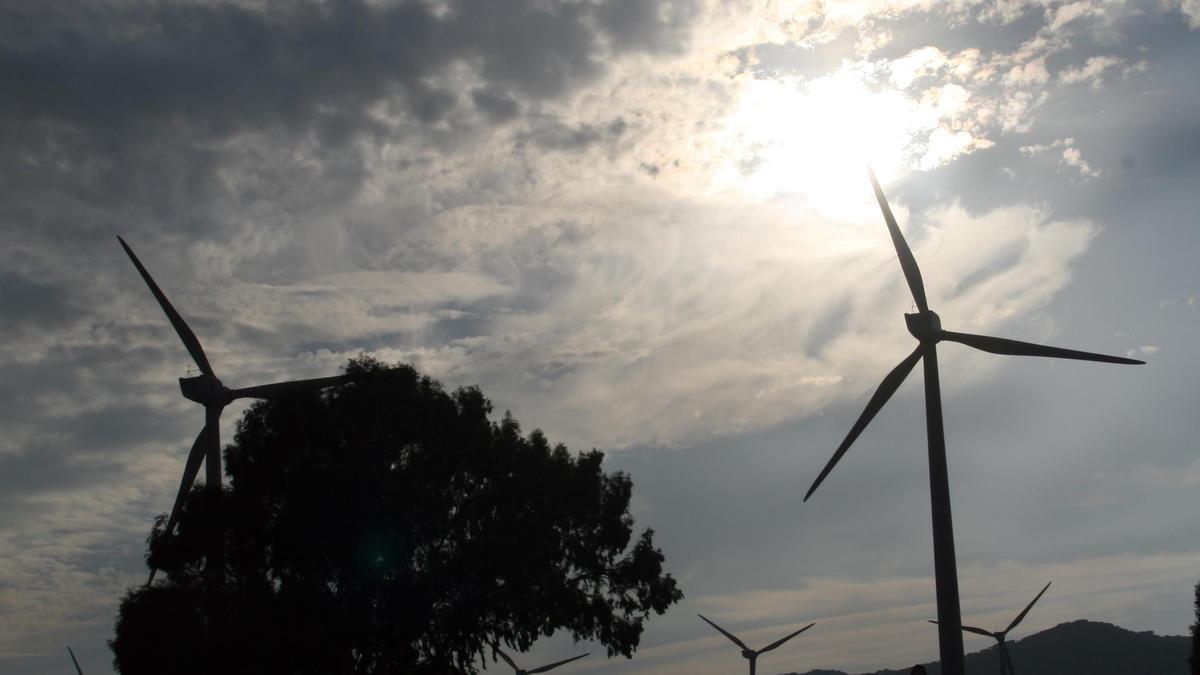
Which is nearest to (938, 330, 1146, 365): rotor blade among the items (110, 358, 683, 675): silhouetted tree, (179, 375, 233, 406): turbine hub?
(110, 358, 683, 675): silhouetted tree

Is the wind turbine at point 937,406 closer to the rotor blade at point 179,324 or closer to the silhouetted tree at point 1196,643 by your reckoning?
the silhouetted tree at point 1196,643

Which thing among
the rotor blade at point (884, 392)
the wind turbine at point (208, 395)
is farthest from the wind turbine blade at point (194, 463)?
the rotor blade at point (884, 392)

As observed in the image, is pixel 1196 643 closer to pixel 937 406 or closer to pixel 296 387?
pixel 937 406

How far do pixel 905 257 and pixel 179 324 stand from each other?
3963cm

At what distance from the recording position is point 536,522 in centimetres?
5069

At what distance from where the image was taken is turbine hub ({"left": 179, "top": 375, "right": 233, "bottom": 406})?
59.2m

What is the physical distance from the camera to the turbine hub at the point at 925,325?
43.6 meters

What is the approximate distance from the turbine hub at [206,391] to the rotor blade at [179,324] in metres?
0.74

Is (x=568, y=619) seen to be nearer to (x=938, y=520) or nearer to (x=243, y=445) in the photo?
(x=243, y=445)

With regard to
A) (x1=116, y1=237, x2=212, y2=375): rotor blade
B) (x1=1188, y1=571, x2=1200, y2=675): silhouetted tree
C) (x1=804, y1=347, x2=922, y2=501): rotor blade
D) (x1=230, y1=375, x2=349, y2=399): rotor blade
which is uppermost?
(x1=116, y1=237, x2=212, y2=375): rotor blade

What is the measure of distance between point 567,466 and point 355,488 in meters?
10.7

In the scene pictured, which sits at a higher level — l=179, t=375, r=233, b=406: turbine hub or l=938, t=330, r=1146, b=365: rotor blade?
l=179, t=375, r=233, b=406: turbine hub

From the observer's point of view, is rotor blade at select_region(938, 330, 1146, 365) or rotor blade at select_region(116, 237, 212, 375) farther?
rotor blade at select_region(116, 237, 212, 375)

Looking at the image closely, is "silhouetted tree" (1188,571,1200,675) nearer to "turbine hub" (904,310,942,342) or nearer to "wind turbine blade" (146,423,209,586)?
"turbine hub" (904,310,942,342)
